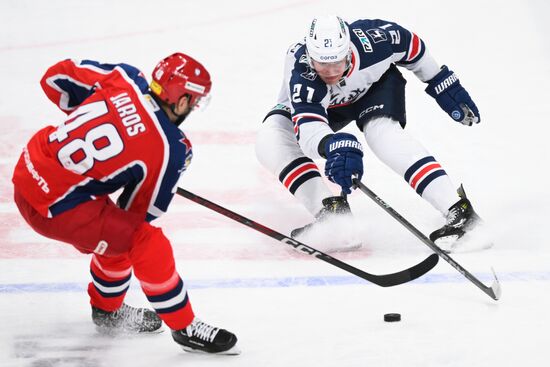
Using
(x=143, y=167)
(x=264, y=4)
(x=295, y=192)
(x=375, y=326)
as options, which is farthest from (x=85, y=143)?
(x=264, y=4)

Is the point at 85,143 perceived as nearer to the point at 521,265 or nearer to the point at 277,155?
the point at 277,155

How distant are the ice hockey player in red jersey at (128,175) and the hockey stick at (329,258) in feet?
1.62

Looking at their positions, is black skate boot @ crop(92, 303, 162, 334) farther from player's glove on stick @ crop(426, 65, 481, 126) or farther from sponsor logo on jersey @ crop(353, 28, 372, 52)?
player's glove on stick @ crop(426, 65, 481, 126)

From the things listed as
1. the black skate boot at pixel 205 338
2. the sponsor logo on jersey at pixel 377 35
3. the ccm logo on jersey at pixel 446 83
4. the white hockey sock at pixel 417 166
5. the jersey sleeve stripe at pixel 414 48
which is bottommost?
the black skate boot at pixel 205 338

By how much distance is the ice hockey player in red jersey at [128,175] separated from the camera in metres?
2.76

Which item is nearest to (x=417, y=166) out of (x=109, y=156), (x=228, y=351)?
(x=228, y=351)

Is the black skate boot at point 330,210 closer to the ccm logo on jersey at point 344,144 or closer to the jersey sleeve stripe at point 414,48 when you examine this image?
the ccm logo on jersey at point 344,144

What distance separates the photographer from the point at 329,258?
3.36 meters

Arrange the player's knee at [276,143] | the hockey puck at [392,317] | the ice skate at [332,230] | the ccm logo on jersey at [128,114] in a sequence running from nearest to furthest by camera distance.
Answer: the ccm logo on jersey at [128,114], the hockey puck at [392,317], the ice skate at [332,230], the player's knee at [276,143]

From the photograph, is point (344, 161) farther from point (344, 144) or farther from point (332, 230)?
point (332, 230)

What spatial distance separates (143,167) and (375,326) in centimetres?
97

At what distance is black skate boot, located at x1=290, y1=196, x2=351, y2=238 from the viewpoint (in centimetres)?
402

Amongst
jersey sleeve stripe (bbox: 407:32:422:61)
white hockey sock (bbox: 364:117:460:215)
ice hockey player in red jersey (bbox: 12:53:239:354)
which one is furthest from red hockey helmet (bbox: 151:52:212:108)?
jersey sleeve stripe (bbox: 407:32:422:61)

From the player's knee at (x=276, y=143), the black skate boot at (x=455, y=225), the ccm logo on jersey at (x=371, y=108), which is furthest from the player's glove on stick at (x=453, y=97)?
the player's knee at (x=276, y=143)
